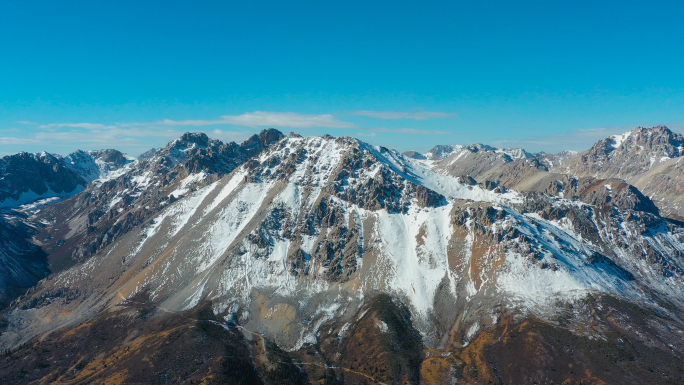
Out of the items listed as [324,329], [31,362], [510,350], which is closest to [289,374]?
[324,329]

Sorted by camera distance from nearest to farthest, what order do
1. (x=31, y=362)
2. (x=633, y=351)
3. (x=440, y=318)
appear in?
(x=633, y=351) < (x=31, y=362) < (x=440, y=318)

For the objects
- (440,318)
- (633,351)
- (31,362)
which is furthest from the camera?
(440,318)

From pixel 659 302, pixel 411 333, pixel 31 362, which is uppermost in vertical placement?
pixel 659 302

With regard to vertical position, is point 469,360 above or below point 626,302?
below

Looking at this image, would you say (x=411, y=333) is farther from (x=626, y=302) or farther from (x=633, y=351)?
(x=626, y=302)

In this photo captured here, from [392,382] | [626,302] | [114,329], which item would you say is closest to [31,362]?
[114,329]

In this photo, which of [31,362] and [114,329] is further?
[114,329]

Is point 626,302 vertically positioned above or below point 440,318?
above

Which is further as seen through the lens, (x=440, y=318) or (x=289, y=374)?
(x=440, y=318)

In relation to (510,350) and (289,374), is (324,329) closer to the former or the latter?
(289,374)
